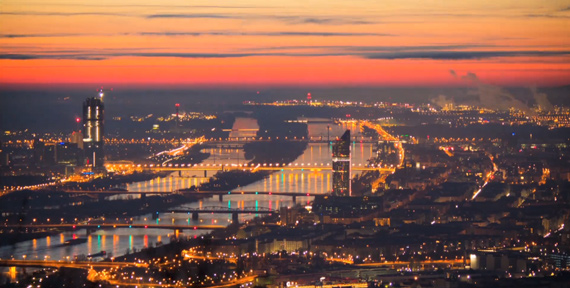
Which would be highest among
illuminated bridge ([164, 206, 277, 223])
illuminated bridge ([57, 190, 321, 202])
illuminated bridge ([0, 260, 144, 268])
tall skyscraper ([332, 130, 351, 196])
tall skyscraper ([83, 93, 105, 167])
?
tall skyscraper ([83, 93, 105, 167])

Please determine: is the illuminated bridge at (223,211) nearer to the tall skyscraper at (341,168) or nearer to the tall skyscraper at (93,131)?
the tall skyscraper at (341,168)

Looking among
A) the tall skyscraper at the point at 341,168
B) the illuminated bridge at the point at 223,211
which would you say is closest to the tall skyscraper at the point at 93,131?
the tall skyscraper at the point at 341,168

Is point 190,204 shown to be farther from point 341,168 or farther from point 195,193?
point 341,168

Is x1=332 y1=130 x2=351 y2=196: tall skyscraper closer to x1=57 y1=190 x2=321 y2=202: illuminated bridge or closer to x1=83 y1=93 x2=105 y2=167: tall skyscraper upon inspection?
x1=57 y1=190 x2=321 y2=202: illuminated bridge

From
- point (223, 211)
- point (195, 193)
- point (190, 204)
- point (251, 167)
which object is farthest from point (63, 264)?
point (251, 167)

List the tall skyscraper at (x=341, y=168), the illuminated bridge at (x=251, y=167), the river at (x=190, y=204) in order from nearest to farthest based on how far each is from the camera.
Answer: the river at (x=190, y=204), the tall skyscraper at (x=341, y=168), the illuminated bridge at (x=251, y=167)

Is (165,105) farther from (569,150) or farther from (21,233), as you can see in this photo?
(21,233)

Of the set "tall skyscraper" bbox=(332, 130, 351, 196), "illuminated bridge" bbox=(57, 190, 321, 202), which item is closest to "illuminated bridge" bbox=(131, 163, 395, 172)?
"tall skyscraper" bbox=(332, 130, 351, 196)
